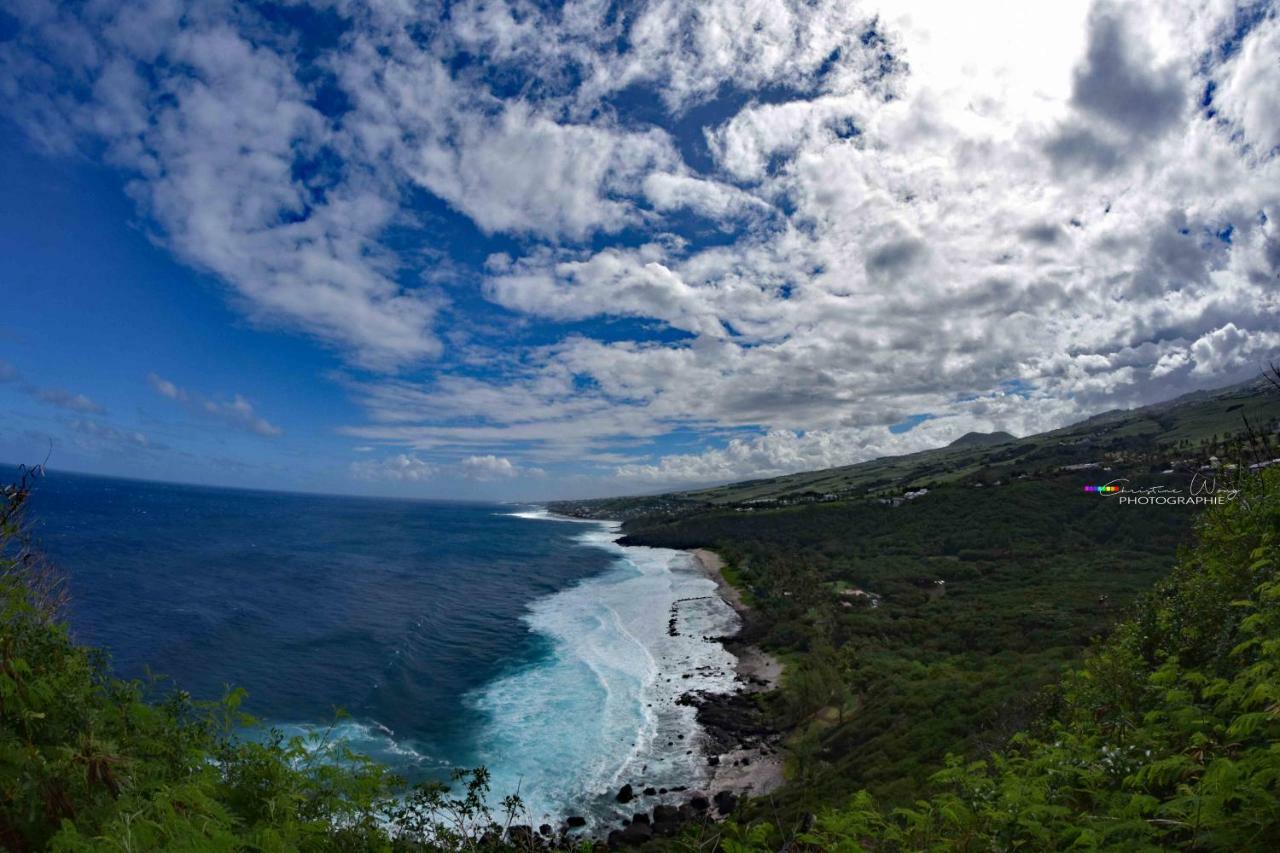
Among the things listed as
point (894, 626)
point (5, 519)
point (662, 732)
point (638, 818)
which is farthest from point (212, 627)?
point (894, 626)

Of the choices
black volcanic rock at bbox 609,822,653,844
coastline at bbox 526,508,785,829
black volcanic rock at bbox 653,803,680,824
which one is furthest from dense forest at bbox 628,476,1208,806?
black volcanic rock at bbox 609,822,653,844

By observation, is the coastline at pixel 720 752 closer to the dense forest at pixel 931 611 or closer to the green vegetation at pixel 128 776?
the dense forest at pixel 931 611

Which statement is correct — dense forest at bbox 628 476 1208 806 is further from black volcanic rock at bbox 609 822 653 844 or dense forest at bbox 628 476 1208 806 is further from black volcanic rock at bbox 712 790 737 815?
black volcanic rock at bbox 609 822 653 844

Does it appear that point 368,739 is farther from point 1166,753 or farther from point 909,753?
point 1166,753

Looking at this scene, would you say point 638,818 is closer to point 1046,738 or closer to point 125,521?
point 1046,738

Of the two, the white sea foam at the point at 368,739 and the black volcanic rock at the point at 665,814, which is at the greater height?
the white sea foam at the point at 368,739

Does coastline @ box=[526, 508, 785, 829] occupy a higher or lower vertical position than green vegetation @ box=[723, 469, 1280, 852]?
lower

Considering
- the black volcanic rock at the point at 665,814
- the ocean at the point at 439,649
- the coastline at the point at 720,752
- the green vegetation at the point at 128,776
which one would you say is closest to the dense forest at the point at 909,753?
the green vegetation at the point at 128,776
